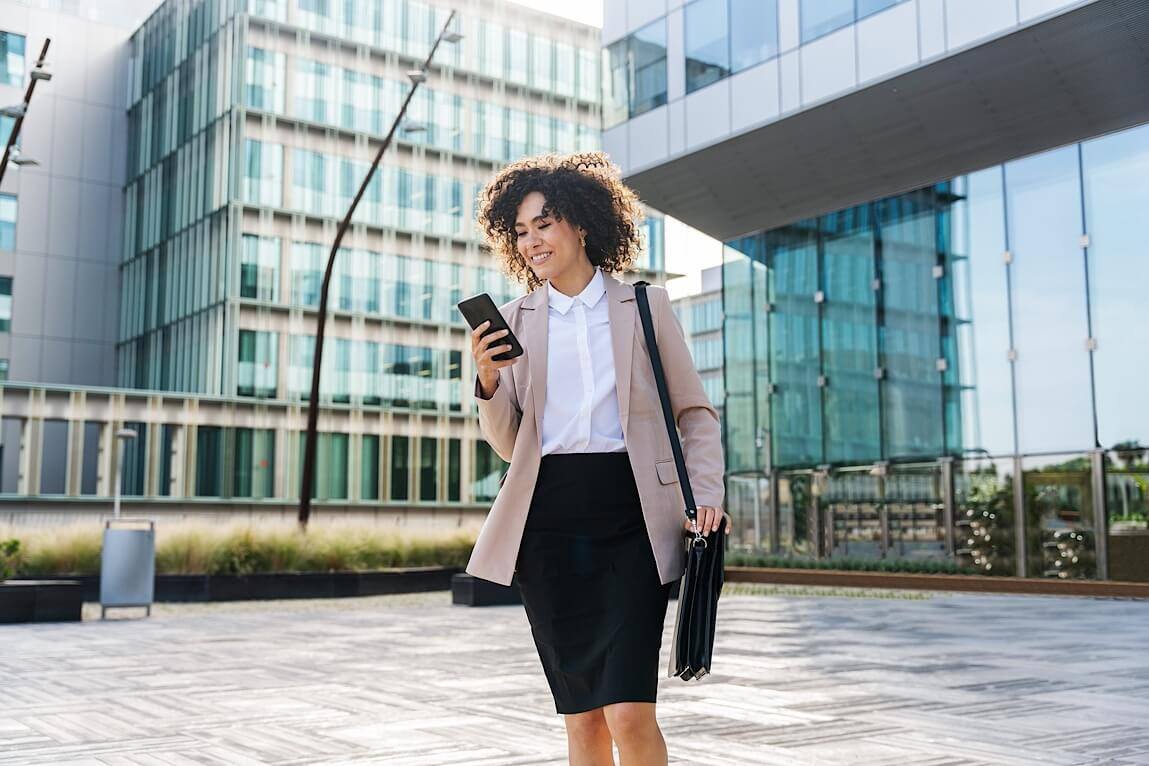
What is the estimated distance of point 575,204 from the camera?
3340mm

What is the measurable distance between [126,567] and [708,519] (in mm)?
13031

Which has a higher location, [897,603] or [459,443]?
[459,443]

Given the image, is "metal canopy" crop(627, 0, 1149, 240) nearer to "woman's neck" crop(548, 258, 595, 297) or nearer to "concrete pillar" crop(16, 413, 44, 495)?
"woman's neck" crop(548, 258, 595, 297)

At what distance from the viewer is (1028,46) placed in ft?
54.4

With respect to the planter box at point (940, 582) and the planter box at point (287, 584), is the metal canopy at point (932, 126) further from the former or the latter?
the planter box at point (287, 584)

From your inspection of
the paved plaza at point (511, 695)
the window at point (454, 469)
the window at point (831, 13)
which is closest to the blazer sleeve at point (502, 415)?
the paved plaza at point (511, 695)

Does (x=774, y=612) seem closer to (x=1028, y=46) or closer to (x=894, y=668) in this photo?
(x=894, y=668)

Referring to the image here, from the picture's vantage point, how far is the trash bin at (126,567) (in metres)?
14.4

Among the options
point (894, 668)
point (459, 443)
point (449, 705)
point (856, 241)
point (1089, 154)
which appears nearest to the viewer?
point (449, 705)

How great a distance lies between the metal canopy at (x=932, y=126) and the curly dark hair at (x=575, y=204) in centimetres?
1417

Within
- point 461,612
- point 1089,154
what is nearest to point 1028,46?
point 1089,154

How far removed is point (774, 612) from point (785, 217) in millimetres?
11483

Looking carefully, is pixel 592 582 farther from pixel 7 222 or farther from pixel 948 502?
pixel 7 222

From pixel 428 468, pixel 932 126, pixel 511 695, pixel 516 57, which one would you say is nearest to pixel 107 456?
pixel 428 468
